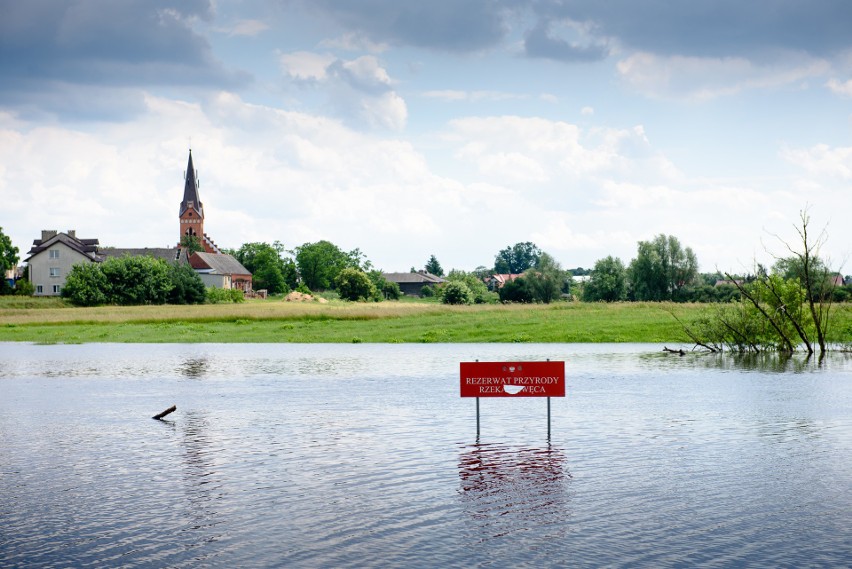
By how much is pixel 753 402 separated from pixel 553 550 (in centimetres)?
1882

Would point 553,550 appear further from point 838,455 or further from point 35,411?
point 35,411

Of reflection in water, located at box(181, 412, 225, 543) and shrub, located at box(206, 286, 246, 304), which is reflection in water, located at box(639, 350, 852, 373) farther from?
shrub, located at box(206, 286, 246, 304)

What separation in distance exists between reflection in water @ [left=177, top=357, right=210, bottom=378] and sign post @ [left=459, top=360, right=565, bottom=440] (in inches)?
847

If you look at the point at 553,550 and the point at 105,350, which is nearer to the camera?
the point at 553,550

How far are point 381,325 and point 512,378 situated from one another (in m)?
54.2

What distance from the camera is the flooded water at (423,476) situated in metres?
13.2

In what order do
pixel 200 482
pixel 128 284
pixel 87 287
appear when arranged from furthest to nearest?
pixel 128 284 < pixel 87 287 < pixel 200 482

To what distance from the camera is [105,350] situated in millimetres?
60781

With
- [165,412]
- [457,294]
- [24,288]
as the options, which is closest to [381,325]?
[165,412]

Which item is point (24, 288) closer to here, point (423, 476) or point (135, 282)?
point (135, 282)

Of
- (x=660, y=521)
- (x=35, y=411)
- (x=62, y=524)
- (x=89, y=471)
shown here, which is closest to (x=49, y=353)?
(x=35, y=411)

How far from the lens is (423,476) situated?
1809cm

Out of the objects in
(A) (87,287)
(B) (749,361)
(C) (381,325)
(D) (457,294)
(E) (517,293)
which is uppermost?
(A) (87,287)

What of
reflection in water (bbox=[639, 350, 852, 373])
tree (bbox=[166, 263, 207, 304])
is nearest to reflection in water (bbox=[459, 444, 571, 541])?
reflection in water (bbox=[639, 350, 852, 373])
